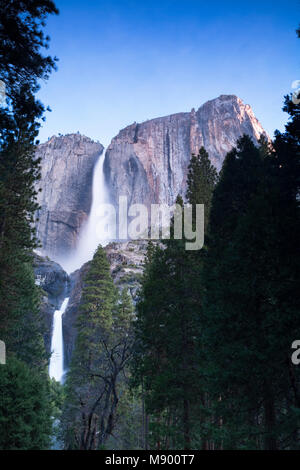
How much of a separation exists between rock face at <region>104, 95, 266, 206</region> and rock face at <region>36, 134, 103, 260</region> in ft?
27.1

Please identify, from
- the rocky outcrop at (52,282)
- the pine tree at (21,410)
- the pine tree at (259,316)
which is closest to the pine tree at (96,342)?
the pine tree at (21,410)

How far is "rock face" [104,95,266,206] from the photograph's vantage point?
3723 inches

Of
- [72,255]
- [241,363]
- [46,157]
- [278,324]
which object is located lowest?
[241,363]

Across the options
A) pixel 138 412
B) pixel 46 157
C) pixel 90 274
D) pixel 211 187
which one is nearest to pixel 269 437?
pixel 211 187

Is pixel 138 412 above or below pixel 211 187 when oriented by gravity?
below

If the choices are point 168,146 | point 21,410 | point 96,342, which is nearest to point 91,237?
point 168,146

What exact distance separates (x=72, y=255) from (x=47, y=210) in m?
16.4

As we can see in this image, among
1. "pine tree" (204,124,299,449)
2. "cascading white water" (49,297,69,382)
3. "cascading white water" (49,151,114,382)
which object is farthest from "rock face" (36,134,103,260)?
"pine tree" (204,124,299,449)

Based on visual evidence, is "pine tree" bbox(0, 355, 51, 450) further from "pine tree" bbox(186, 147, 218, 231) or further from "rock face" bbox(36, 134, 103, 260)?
"rock face" bbox(36, 134, 103, 260)

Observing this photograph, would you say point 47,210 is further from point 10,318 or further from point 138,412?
point 10,318

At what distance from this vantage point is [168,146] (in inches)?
3932

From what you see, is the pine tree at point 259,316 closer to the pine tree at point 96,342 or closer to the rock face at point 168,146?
the pine tree at point 96,342
